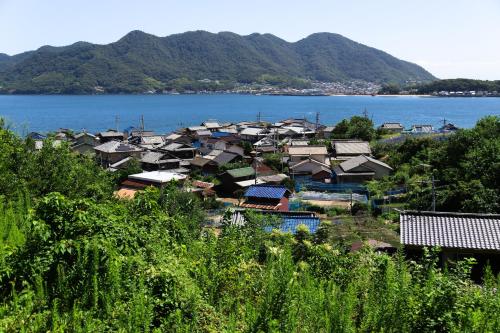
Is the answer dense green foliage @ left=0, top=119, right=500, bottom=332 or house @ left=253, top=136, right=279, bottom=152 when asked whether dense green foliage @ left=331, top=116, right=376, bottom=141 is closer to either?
house @ left=253, top=136, right=279, bottom=152

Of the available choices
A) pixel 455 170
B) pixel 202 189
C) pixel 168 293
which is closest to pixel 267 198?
pixel 202 189

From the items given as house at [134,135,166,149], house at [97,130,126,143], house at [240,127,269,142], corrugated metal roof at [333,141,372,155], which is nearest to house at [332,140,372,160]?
corrugated metal roof at [333,141,372,155]

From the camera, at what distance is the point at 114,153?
36625 mm

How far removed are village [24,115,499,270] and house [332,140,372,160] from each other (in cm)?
8

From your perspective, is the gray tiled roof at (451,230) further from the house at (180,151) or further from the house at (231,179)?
the house at (180,151)

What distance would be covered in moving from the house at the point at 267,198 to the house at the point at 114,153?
18642 millimetres

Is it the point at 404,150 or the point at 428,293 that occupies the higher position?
the point at 428,293

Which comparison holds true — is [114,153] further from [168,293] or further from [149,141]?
[168,293]

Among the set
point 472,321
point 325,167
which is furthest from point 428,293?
point 325,167

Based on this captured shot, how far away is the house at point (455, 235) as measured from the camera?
8.05 metres

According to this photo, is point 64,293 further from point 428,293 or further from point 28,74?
point 28,74

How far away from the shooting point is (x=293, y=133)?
51656 mm

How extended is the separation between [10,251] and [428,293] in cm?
428

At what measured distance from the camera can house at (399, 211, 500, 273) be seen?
805 cm
